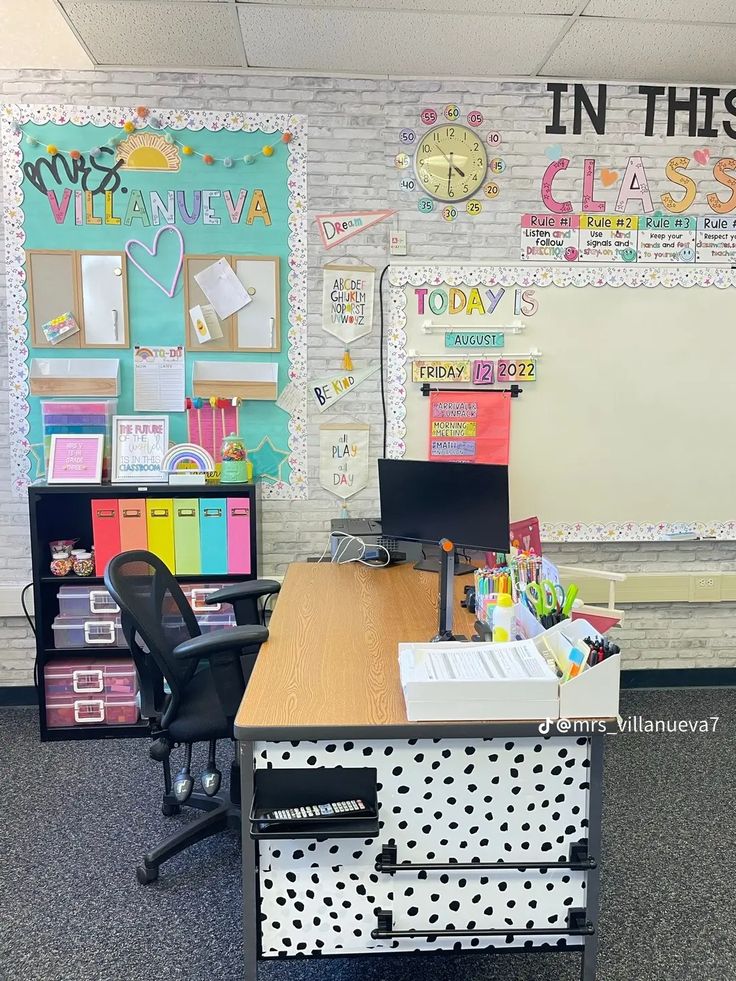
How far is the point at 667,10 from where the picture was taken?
8.88 ft

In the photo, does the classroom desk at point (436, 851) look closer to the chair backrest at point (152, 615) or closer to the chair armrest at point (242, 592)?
the chair backrest at point (152, 615)

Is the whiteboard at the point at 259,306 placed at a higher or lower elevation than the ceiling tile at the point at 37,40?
lower

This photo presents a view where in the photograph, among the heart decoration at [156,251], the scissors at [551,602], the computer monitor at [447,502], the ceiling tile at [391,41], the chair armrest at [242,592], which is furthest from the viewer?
the heart decoration at [156,251]

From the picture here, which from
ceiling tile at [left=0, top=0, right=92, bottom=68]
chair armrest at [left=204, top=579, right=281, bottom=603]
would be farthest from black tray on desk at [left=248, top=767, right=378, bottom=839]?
ceiling tile at [left=0, top=0, right=92, bottom=68]

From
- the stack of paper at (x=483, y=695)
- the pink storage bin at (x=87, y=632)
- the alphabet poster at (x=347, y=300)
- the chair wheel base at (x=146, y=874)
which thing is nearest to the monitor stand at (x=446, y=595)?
the stack of paper at (x=483, y=695)

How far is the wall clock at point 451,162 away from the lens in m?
3.23

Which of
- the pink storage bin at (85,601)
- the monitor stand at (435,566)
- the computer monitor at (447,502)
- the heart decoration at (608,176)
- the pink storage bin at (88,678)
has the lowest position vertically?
the pink storage bin at (88,678)

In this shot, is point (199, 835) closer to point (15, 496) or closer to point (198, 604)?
point (198, 604)

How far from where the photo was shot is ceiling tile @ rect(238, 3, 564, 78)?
9.05 feet

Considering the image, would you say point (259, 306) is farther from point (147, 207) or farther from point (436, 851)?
point (436, 851)

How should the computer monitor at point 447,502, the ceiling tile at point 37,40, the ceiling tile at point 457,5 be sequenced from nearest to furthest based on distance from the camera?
the computer monitor at point 447,502 → the ceiling tile at point 457,5 → the ceiling tile at point 37,40

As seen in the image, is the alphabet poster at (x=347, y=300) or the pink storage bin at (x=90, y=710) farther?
the alphabet poster at (x=347, y=300)

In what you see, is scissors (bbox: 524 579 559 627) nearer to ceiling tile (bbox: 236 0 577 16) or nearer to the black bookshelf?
the black bookshelf

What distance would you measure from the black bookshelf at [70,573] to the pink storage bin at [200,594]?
3 cm
